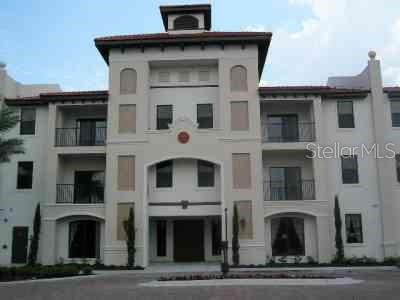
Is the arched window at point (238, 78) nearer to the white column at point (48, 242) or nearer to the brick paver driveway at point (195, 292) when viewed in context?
the white column at point (48, 242)

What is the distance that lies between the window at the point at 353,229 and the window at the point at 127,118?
13008 mm

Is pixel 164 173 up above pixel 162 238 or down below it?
above

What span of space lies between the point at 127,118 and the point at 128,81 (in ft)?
7.24

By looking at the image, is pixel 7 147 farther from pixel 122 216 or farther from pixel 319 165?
pixel 319 165

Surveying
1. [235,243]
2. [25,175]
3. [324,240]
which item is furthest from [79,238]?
[324,240]

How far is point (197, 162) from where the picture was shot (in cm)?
2589

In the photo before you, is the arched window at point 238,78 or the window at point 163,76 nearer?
the arched window at point 238,78

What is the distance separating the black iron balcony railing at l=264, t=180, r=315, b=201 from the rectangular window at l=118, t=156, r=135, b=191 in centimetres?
756

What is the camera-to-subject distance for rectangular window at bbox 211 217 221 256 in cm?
2669

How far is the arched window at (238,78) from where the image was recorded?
25.9 m

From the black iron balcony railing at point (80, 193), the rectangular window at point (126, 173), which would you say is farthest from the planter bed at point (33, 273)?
the black iron balcony railing at point (80, 193)

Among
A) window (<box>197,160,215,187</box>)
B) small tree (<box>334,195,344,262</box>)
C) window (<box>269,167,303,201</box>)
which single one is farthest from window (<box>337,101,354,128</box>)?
window (<box>197,160,215,187</box>)

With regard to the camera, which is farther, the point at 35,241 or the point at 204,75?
the point at 204,75

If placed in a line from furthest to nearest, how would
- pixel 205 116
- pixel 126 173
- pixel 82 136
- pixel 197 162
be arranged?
pixel 82 136 → pixel 205 116 → pixel 197 162 → pixel 126 173
